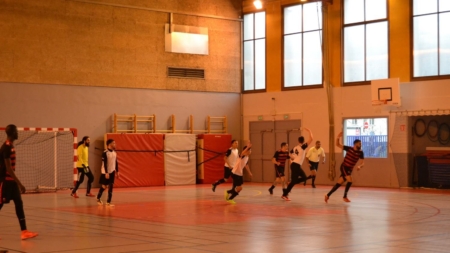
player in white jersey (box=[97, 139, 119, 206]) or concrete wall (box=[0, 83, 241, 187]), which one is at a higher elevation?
concrete wall (box=[0, 83, 241, 187])

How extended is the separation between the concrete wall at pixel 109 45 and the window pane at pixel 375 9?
818cm

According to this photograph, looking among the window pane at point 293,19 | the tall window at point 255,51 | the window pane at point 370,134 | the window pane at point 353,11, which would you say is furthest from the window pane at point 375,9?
the tall window at point 255,51

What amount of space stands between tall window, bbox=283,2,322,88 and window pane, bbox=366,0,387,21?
2725mm

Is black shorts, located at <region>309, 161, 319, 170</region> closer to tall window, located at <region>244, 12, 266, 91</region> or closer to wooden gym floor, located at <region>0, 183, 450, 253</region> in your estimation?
wooden gym floor, located at <region>0, 183, 450, 253</region>

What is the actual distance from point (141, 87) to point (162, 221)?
18.0 m

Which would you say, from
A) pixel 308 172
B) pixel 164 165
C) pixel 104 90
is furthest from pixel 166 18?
pixel 308 172

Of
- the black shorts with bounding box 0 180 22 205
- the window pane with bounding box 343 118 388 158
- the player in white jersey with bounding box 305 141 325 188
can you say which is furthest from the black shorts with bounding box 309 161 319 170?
the black shorts with bounding box 0 180 22 205

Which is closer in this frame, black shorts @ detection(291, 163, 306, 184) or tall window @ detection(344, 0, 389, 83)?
black shorts @ detection(291, 163, 306, 184)

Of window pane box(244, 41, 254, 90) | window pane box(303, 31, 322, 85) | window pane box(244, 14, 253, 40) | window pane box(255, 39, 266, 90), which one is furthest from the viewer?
window pane box(244, 14, 253, 40)

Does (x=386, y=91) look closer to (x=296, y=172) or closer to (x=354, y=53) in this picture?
(x=354, y=53)

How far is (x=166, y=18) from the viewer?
34.9m

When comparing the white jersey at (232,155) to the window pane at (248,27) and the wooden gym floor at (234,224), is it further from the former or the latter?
the window pane at (248,27)

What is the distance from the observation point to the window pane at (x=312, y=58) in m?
34.2

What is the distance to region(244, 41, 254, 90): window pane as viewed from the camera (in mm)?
37469
